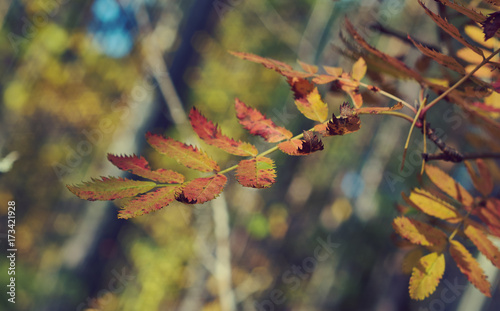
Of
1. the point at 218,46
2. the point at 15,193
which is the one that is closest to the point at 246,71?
the point at 218,46

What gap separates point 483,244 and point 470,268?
Result: 0.19 feet

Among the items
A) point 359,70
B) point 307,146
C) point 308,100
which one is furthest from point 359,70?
point 307,146

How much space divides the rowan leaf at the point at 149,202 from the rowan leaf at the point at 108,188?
0.01 meters

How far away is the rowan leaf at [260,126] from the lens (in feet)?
1.28

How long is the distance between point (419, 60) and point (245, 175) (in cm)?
49

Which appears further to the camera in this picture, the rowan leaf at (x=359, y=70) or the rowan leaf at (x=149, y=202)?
the rowan leaf at (x=359, y=70)

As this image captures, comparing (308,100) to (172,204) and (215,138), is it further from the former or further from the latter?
(172,204)

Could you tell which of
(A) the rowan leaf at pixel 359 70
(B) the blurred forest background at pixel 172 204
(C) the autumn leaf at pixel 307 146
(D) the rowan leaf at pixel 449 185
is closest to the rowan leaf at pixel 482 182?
(D) the rowan leaf at pixel 449 185

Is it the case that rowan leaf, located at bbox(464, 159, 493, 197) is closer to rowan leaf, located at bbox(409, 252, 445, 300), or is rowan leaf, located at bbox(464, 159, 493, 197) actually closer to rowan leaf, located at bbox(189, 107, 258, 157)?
rowan leaf, located at bbox(409, 252, 445, 300)

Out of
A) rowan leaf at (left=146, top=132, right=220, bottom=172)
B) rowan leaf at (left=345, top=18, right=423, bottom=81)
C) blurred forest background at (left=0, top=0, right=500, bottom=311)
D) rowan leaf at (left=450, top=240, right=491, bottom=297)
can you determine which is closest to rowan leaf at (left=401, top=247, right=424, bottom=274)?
rowan leaf at (left=450, top=240, right=491, bottom=297)

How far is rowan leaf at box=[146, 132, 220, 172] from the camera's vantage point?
13.9 inches

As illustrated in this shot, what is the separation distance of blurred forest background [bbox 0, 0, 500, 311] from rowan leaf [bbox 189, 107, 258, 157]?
8.97ft

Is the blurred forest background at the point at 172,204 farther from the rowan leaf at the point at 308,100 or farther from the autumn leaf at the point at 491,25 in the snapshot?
the autumn leaf at the point at 491,25

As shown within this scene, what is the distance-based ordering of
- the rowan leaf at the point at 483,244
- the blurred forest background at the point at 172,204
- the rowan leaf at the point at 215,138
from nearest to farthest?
the rowan leaf at the point at 215,138
the rowan leaf at the point at 483,244
the blurred forest background at the point at 172,204
